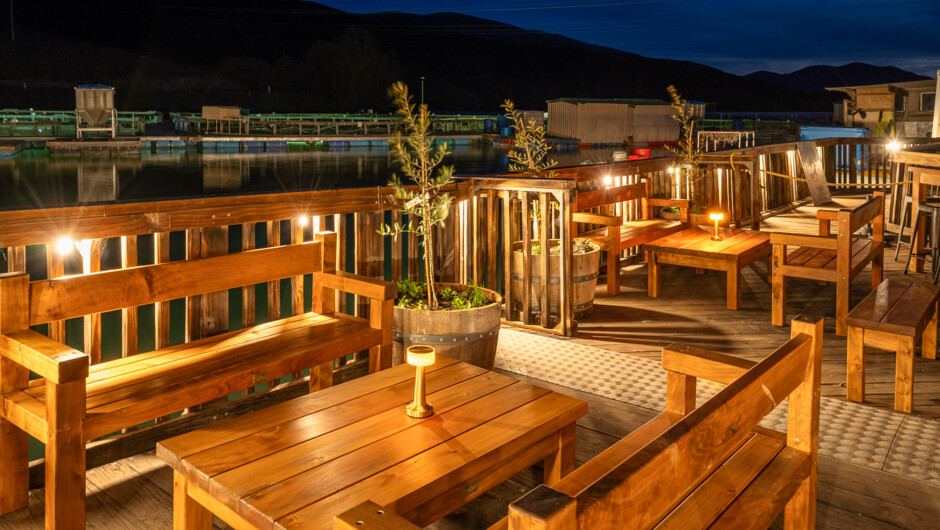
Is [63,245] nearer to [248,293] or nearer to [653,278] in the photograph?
[248,293]

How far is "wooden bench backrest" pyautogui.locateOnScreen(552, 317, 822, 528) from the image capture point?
1198 millimetres

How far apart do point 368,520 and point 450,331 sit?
2259mm

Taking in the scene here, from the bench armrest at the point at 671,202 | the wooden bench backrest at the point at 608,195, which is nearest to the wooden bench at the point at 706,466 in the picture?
the wooden bench backrest at the point at 608,195

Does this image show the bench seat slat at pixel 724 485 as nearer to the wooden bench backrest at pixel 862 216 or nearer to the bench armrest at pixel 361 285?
the bench armrest at pixel 361 285

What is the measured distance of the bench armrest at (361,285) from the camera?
11.5 ft

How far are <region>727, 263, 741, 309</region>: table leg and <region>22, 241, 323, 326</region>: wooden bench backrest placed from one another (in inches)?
131

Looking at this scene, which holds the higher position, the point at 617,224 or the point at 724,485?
the point at 617,224

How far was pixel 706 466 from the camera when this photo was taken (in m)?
1.46

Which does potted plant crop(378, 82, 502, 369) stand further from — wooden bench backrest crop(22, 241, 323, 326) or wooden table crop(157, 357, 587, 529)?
wooden table crop(157, 357, 587, 529)

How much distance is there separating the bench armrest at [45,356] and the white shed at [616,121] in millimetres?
44101

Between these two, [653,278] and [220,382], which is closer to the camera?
[220,382]

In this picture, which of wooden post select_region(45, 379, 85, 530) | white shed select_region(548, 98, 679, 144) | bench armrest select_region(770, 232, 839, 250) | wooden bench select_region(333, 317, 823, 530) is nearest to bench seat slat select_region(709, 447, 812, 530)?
wooden bench select_region(333, 317, 823, 530)

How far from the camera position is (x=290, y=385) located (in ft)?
12.6

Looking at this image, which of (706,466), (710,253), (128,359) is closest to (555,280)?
(710,253)
